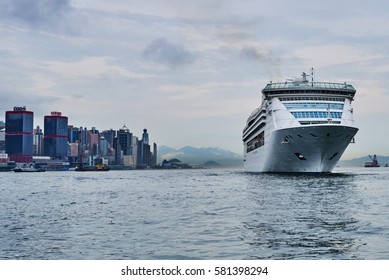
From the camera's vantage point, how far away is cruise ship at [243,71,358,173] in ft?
256

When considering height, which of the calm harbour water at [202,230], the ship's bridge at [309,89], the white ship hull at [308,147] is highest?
the ship's bridge at [309,89]

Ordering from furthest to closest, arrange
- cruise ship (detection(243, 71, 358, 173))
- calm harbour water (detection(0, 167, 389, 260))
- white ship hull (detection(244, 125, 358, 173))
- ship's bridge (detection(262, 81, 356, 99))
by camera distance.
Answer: ship's bridge (detection(262, 81, 356, 99)) → cruise ship (detection(243, 71, 358, 173)) → white ship hull (detection(244, 125, 358, 173)) → calm harbour water (detection(0, 167, 389, 260))

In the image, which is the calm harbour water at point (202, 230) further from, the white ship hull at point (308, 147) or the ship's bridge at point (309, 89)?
the ship's bridge at point (309, 89)

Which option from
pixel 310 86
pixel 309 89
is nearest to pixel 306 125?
pixel 309 89

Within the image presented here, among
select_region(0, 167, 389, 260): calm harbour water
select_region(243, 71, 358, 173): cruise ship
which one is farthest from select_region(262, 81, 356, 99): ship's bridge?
select_region(0, 167, 389, 260): calm harbour water

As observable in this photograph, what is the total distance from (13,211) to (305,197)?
2300 centimetres

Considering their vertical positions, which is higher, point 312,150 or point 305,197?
point 312,150

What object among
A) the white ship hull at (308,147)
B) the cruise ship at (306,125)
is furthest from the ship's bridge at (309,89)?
the white ship hull at (308,147)

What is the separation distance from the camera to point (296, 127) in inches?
3054

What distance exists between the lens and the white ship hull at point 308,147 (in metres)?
76.9

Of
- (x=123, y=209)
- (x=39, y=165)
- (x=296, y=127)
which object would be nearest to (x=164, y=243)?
(x=123, y=209)

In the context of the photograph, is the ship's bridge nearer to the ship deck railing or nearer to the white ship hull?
the ship deck railing

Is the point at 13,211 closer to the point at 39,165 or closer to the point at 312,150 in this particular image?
the point at 312,150

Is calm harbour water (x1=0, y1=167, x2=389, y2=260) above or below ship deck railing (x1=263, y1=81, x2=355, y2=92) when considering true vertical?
below
